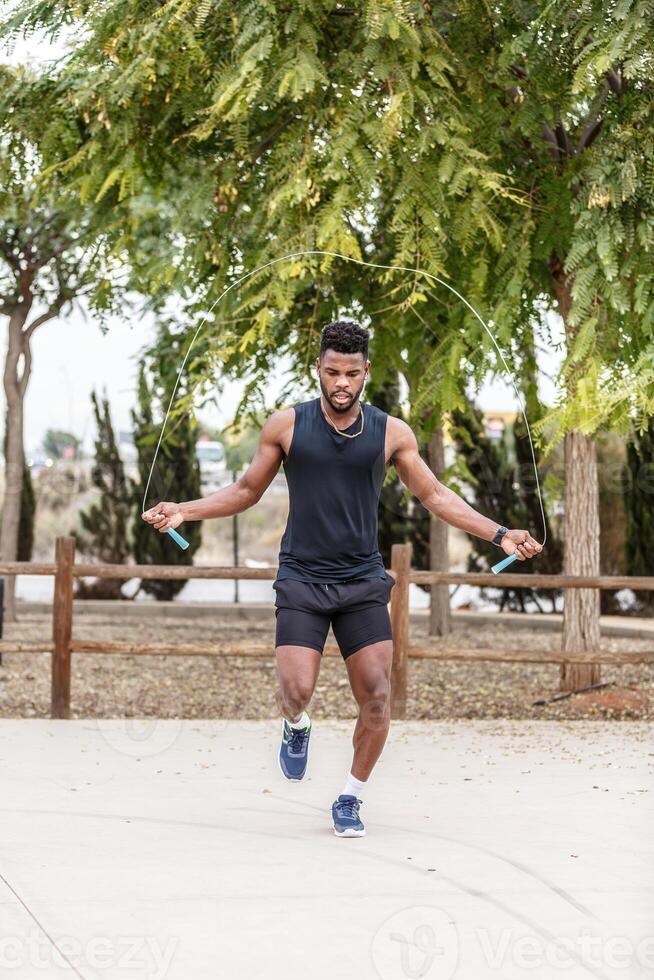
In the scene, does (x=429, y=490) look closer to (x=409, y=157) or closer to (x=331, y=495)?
(x=331, y=495)

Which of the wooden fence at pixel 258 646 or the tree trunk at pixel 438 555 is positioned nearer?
the wooden fence at pixel 258 646

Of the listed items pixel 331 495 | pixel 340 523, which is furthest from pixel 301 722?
pixel 331 495

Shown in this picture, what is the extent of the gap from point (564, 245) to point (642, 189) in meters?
1.16

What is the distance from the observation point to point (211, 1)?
8469 millimetres

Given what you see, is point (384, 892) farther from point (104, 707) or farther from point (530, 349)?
point (530, 349)

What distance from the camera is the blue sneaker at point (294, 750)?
5660 millimetres

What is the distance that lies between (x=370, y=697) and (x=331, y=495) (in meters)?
0.87

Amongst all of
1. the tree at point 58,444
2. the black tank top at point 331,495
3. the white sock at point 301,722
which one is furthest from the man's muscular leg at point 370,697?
the tree at point 58,444

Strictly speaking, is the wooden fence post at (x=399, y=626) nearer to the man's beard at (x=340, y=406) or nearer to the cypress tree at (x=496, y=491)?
the man's beard at (x=340, y=406)

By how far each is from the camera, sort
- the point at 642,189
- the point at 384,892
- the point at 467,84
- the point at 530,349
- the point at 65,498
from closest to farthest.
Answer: the point at 384,892
the point at 642,189
the point at 467,84
the point at 530,349
the point at 65,498

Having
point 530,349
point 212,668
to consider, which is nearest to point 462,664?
point 212,668

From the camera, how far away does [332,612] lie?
5.44 meters

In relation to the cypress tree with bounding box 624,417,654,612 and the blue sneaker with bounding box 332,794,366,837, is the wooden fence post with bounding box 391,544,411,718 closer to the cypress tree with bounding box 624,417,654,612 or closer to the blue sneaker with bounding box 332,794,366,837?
the blue sneaker with bounding box 332,794,366,837

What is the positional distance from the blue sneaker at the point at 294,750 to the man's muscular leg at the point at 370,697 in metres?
0.25
